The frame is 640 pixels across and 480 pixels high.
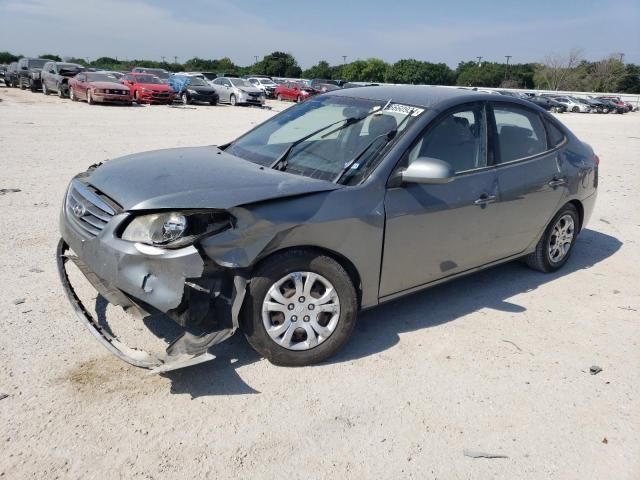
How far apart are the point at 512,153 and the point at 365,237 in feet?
5.99

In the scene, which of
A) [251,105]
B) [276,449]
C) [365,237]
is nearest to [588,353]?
[365,237]

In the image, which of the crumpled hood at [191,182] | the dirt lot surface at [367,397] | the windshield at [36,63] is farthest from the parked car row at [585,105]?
the crumpled hood at [191,182]

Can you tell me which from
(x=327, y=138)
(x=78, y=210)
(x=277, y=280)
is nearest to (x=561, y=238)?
(x=327, y=138)

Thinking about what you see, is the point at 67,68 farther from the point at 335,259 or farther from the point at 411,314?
the point at 335,259

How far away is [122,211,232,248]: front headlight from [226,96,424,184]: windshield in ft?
2.81

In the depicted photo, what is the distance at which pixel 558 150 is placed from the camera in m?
4.99

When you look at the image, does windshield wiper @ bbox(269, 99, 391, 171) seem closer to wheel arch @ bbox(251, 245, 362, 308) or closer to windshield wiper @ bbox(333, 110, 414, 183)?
windshield wiper @ bbox(333, 110, 414, 183)

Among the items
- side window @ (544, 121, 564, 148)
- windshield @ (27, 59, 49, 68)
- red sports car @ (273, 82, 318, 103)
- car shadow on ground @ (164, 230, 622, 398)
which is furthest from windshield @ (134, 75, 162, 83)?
side window @ (544, 121, 564, 148)

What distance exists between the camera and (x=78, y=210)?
350 centimetres

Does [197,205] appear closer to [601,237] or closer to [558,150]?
[558,150]

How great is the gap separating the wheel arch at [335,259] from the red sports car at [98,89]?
76.1 feet

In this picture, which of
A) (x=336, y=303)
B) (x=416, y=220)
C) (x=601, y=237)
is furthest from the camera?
(x=601, y=237)

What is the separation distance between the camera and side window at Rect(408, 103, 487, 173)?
3.84 metres

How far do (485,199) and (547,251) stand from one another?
1392 millimetres
